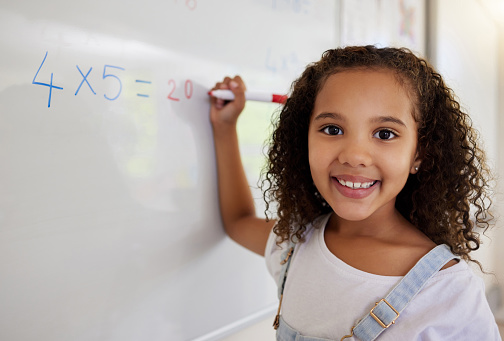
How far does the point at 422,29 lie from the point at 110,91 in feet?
3.80

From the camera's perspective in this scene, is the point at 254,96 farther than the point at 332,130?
Yes

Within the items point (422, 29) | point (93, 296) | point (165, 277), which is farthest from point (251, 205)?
point (422, 29)

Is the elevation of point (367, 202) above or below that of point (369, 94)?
below

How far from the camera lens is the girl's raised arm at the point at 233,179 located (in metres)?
0.74

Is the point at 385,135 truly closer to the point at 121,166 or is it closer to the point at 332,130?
the point at 332,130

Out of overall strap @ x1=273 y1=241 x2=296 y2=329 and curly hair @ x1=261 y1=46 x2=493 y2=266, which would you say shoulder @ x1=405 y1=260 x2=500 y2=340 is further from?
overall strap @ x1=273 y1=241 x2=296 y2=329

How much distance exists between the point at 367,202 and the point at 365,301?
0.48 ft

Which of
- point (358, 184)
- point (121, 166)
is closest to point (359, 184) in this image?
point (358, 184)

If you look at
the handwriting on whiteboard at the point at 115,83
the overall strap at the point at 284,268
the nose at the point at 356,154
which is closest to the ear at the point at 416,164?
the nose at the point at 356,154

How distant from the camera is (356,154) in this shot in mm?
597

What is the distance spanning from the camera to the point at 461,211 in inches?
27.9

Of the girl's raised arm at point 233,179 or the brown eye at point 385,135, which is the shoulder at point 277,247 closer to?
the girl's raised arm at point 233,179

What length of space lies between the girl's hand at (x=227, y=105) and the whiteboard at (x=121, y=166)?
0.02m

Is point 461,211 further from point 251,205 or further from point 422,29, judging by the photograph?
point 422,29
